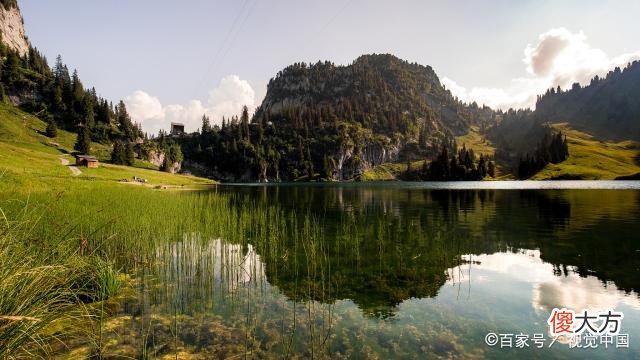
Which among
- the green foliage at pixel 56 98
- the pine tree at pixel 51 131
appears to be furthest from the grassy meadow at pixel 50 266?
the green foliage at pixel 56 98

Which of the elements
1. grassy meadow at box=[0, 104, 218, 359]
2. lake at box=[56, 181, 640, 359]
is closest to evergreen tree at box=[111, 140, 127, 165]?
grassy meadow at box=[0, 104, 218, 359]

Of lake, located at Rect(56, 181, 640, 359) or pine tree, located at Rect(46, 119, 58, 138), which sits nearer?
lake, located at Rect(56, 181, 640, 359)

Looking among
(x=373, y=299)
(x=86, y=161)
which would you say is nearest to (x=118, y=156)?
(x=86, y=161)

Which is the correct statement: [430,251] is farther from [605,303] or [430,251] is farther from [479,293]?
[605,303]

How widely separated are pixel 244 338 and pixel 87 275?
22.7 ft

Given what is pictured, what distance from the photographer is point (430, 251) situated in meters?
24.5

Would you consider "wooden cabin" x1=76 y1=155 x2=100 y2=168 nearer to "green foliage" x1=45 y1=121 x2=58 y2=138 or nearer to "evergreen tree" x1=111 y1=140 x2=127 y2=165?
"evergreen tree" x1=111 y1=140 x2=127 y2=165

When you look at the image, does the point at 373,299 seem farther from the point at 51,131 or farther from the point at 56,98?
the point at 56,98

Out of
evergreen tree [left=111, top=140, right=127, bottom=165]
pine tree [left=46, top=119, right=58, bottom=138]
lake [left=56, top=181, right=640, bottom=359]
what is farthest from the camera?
pine tree [left=46, top=119, right=58, bottom=138]

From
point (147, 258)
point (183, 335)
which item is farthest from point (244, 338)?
point (147, 258)

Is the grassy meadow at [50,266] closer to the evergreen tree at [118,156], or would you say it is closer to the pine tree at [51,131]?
the evergreen tree at [118,156]

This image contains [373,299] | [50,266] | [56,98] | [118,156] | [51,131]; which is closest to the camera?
[50,266]

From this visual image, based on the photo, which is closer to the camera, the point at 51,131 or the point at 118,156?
the point at 118,156

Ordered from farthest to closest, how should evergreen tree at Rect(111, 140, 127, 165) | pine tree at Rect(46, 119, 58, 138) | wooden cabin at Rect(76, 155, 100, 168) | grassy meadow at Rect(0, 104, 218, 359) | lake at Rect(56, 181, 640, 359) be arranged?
pine tree at Rect(46, 119, 58, 138), evergreen tree at Rect(111, 140, 127, 165), wooden cabin at Rect(76, 155, 100, 168), lake at Rect(56, 181, 640, 359), grassy meadow at Rect(0, 104, 218, 359)
